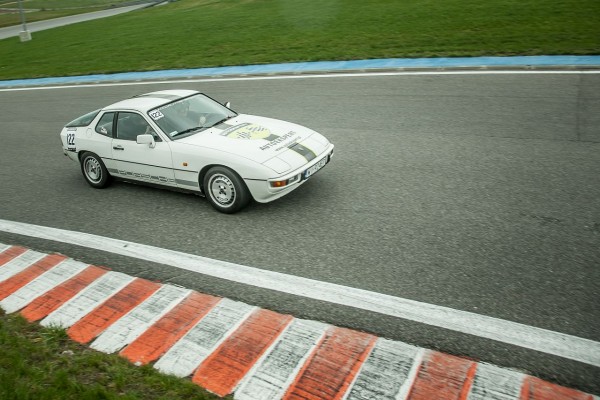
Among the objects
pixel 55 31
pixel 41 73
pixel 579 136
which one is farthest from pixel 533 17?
pixel 55 31

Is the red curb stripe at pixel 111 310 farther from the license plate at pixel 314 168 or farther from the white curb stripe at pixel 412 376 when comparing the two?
the white curb stripe at pixel 412 376

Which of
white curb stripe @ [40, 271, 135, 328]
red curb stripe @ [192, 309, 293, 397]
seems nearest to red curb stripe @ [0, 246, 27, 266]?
white curb stripe @ [40, 271, 135, 328]

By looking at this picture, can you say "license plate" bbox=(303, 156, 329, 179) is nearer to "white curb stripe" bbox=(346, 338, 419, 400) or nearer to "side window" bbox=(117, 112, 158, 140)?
"side window" bbox=(117, 112, 158, 140)

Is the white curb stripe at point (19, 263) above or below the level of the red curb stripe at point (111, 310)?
above

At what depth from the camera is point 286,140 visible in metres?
6.49

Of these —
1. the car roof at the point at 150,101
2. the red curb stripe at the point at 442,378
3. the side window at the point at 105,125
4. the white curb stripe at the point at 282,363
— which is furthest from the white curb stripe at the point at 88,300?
the red curb stripe at the point at 442,378

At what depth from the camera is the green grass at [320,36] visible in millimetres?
13703

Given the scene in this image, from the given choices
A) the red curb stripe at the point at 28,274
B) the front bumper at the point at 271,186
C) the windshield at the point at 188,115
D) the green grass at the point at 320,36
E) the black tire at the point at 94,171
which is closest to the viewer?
the red curb stripe at the point at 28,274

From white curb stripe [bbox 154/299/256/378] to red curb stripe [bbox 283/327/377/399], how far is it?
0.79 meters

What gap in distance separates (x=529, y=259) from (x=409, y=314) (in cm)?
144

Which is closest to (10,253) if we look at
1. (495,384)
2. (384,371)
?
(384,371)

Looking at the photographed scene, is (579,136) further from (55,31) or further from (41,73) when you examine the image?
(55,31)

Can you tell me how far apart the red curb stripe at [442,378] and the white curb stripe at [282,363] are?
85 cm

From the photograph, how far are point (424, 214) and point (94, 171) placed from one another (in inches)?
197
